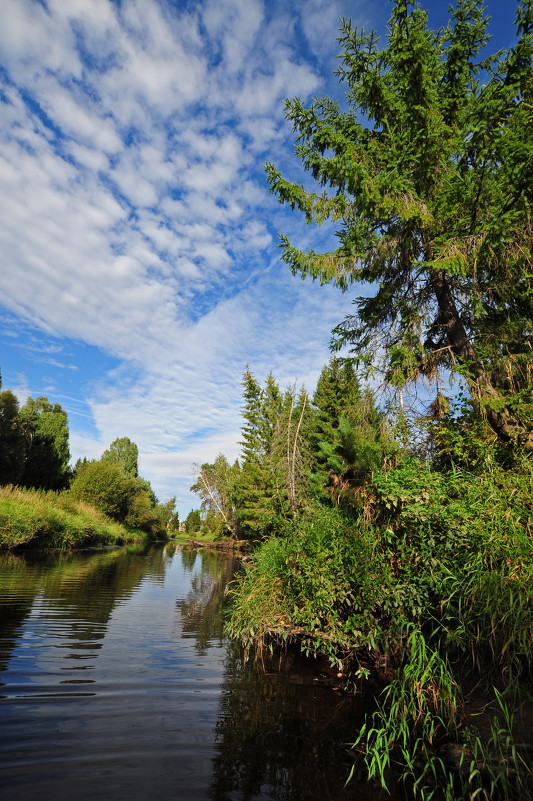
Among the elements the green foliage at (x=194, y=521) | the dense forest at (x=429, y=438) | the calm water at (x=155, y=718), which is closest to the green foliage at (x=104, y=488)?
the calm water at (x=155, y=718)

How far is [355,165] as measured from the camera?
8.44m

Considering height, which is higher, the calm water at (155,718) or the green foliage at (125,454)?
the green foliage at (125,454)

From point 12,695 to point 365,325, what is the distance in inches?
414

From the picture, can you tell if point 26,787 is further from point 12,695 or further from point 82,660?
point 82,660

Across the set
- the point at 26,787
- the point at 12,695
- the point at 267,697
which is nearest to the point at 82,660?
the point at 12,695

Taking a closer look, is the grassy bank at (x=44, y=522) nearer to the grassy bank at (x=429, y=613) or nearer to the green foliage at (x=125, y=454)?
the grassy bank at (x=429, y=613)

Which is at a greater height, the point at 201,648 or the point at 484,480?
the point at 484,480

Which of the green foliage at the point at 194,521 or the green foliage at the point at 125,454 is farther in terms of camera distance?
the green foliage at the point at 194,521

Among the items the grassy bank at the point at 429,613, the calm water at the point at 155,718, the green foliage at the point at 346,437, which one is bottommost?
the calm water at the point at 155,718

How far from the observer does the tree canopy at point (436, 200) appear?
25.7 ft

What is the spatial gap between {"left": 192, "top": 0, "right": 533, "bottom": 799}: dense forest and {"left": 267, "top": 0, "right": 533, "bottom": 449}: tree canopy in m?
0.05

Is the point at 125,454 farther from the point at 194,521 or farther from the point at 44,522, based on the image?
the point at 44,522

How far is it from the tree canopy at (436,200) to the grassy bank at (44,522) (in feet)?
64.0

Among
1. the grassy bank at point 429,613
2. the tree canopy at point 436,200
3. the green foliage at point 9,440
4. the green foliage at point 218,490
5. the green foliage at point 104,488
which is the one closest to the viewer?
the grassy bank at point 429,613
